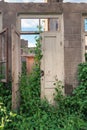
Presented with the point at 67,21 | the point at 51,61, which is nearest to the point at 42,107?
the point at 51,61

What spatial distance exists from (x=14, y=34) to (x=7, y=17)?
1.46 m

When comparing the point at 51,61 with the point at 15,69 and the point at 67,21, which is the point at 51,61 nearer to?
the point at 67,21

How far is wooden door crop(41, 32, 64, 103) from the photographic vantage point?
8.98 m

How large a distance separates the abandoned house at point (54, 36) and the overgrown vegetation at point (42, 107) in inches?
8.8

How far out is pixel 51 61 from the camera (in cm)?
903

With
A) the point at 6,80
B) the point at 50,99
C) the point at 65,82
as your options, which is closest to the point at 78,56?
the point at 65,82

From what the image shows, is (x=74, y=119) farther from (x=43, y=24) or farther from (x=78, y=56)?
(x=43, y=24)

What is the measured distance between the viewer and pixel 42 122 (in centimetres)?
729

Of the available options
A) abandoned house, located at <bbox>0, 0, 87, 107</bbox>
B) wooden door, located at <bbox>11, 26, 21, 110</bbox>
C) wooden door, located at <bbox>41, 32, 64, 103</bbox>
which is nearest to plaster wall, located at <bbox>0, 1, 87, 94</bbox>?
abandoned house, located at <bbox>0, 0, 87, 107</bbox>

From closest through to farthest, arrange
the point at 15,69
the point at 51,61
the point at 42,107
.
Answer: the point at 15,69 < the point at 42,107 < the point at 51,61

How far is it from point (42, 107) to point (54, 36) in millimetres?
1950

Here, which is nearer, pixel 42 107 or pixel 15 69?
pixel 15 69

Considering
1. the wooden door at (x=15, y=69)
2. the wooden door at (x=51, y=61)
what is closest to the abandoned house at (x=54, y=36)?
the wooden door at (x=51, y=61)

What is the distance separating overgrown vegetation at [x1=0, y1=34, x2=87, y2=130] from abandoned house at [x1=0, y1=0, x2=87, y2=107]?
0.73 feet
